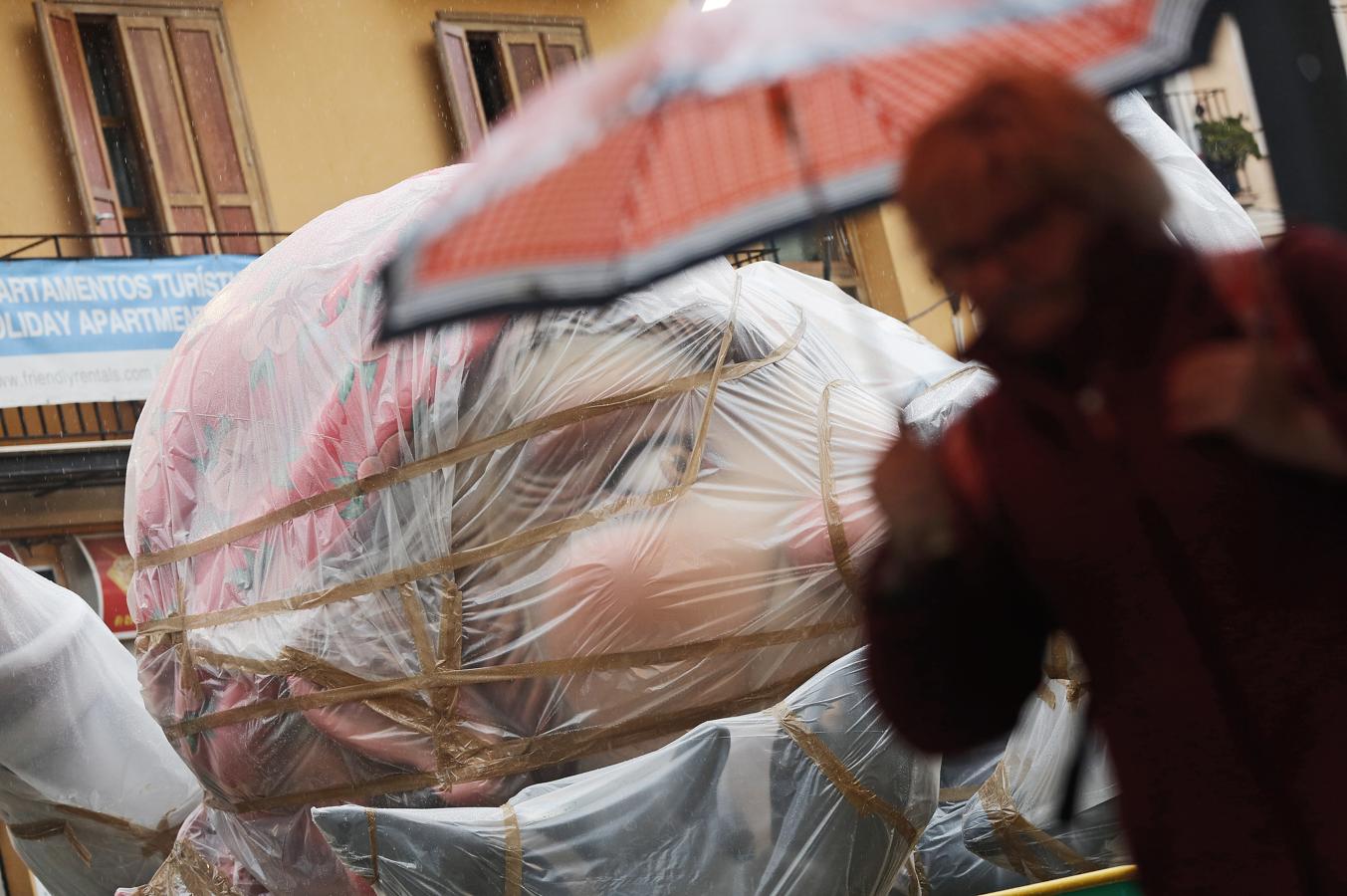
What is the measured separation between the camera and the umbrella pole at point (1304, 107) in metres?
1.90

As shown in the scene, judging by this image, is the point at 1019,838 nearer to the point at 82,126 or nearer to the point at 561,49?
the point at 82,126

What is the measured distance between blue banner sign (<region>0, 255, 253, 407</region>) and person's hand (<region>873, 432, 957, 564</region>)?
14.3 m

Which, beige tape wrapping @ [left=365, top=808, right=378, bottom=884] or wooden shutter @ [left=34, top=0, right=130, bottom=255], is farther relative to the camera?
wooden shutter @ [left=34, top=0, right=130, bottom=255]

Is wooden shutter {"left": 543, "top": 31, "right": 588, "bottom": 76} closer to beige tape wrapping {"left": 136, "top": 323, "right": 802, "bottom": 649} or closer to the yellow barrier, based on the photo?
beige tape wrapping {"left": 136, "top": 323, "right": 802, "bottom": 649}

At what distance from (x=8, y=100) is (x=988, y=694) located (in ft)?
53.7

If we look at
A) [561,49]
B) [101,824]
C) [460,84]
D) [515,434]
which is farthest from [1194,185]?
[561,49]

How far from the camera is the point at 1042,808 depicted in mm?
5094

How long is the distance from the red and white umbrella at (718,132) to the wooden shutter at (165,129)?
15.7 meters

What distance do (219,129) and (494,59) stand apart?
3.41 meters

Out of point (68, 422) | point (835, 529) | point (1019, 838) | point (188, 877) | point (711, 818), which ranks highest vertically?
point (68, 422)

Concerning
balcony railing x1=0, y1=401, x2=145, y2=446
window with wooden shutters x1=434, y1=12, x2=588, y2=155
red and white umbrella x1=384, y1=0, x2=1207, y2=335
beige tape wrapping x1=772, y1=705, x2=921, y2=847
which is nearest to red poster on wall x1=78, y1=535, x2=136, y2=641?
balcony railing x1=0, y1=401, x2=145, y2=446

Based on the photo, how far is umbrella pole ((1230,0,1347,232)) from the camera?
1.90 meters

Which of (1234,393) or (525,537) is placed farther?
(525,537)

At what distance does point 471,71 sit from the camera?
19609 mm
